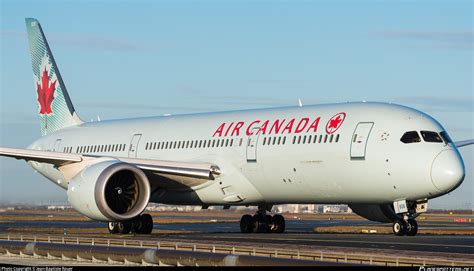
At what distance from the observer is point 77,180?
35062mm

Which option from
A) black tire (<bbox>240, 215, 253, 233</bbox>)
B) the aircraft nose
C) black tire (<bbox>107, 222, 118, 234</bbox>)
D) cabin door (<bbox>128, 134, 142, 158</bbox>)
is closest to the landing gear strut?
the aircraft nose

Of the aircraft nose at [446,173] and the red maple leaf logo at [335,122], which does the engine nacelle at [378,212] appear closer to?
the red maple leaf logo at [335,122]

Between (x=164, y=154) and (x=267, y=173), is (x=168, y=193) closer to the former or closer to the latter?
(x=164, y=154)

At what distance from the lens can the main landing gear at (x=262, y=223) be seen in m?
39.2

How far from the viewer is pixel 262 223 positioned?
129 ft

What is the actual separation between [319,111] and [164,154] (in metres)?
8.26

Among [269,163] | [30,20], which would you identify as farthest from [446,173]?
[30,20]

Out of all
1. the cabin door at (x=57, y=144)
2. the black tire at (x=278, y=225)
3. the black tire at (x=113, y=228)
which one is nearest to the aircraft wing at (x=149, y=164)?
the black tire at (x=113, y=228)

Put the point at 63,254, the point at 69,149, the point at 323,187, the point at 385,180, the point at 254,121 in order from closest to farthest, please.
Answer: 1. the point at 63,254
2. the point at 385,180
3. the point at 323,187
4. the point at 254,121
5. the point at 69,149

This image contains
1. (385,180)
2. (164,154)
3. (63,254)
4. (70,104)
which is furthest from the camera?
(70,104)

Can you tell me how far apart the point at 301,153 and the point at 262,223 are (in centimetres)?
602

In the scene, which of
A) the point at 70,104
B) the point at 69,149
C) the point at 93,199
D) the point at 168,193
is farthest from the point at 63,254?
the point at 70,104

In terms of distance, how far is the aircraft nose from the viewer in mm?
30391

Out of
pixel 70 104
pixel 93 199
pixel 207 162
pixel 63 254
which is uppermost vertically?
pixel 70 104
